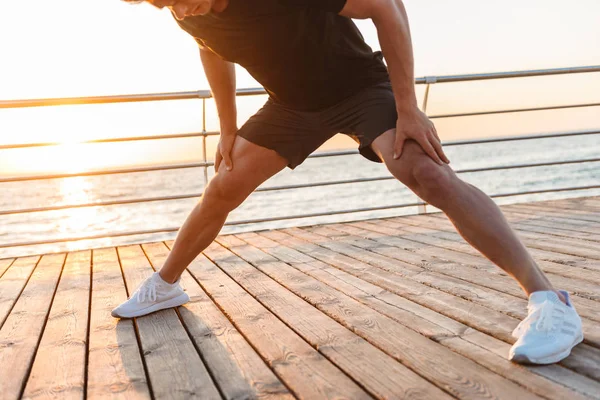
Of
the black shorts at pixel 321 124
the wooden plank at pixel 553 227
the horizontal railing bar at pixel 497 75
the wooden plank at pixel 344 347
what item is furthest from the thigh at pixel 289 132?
the horizontal railing bar at pixel 497 75

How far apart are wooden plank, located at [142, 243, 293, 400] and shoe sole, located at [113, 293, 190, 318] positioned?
3cm

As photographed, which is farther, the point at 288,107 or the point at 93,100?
the point at 93,100

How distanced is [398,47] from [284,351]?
2.95 ft

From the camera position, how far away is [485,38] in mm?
25484

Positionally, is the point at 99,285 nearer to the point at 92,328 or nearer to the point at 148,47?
the point at 92,328

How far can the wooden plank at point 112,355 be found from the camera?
1.71 meters

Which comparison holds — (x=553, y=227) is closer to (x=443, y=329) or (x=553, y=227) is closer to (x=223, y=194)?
(x=443, y=329)

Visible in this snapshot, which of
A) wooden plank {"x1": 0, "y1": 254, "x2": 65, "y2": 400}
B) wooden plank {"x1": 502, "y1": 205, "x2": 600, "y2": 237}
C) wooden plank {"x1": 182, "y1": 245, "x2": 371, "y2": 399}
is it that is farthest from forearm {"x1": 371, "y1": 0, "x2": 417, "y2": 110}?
wooden plank {"x1": 502, "y1": 205, "x2": 600, "y2": 237}

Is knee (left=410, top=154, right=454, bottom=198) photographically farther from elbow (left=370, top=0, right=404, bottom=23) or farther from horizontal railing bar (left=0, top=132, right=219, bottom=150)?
horizontal railing bar (left=0, top=132, right=219, bottom=150)

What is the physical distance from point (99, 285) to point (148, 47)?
17985 millimetres

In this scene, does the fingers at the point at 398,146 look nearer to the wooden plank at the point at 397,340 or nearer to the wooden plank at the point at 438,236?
the wooden plank at the point at 397,340

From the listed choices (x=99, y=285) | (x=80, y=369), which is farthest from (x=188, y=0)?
(x=99, y=285)

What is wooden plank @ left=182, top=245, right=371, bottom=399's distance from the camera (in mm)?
1607

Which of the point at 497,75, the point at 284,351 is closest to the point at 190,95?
the point at 497,75
